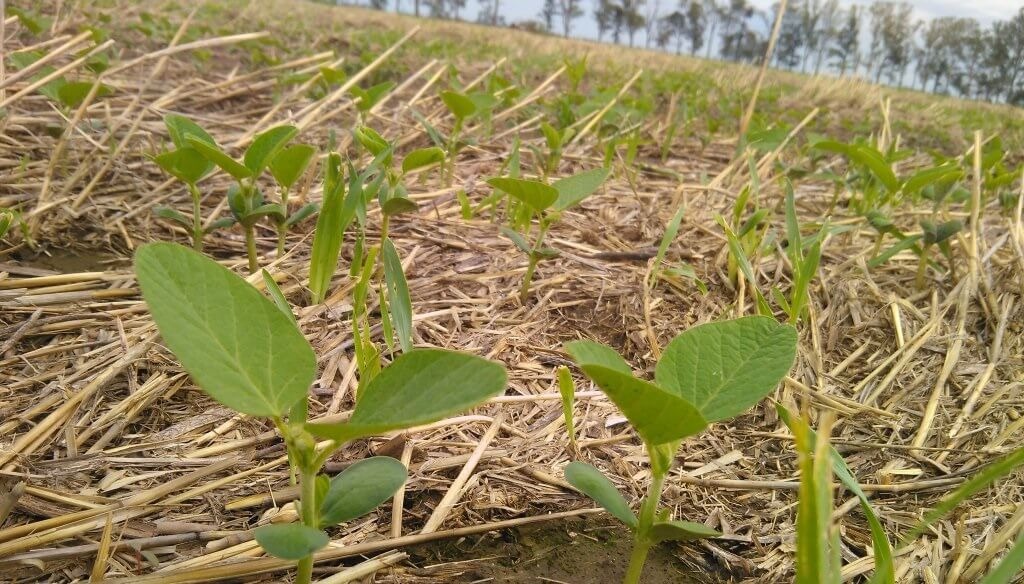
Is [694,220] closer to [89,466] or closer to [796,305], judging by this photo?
[796,305]

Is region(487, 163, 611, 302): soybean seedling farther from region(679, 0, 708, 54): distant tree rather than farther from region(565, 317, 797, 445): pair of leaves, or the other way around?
region(679, 0, 708, 54): distant tree

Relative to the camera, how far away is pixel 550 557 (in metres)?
0.73

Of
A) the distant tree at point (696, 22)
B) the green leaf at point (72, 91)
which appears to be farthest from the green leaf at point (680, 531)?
the distant tree at point (696, 22)

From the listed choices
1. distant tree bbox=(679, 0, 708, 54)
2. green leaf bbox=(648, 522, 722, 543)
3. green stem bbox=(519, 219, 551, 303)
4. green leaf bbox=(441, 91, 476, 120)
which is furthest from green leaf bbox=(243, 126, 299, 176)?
distant tree bbox=(679, 0, 708, 54)

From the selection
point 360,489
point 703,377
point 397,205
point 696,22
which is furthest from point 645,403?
point 696,22

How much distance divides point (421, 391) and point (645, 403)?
0.56ft

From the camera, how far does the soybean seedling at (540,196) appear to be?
3.57 feet

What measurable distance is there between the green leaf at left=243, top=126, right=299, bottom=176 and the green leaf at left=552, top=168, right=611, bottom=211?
1.59 ft

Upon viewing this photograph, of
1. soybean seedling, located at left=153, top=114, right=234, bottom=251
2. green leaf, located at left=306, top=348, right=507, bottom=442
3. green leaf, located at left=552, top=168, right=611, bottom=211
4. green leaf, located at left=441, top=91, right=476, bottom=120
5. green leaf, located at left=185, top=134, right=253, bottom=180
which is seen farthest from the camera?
green leaf, located at left=441, top=91, right=476, bottom=120

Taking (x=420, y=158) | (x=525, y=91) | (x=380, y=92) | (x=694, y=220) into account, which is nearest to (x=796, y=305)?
(x=694, y=220)

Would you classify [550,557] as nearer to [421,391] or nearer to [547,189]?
[421,391]

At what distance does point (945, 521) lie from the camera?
0.81 metres

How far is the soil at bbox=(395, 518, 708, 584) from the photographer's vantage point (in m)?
0.70

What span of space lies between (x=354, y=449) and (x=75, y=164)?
132 centimetres
